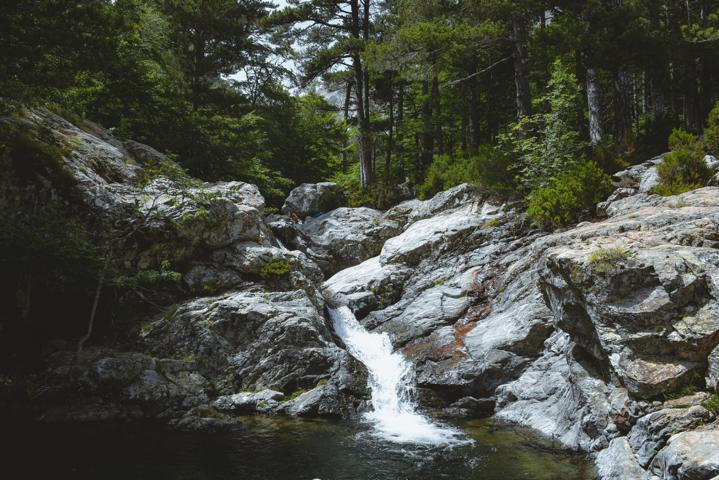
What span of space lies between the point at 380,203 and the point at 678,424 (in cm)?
1925

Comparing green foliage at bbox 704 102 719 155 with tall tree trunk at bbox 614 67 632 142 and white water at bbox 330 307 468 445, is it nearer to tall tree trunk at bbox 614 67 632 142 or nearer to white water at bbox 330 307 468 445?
tall tree trunk at bbox 614 67 632 142

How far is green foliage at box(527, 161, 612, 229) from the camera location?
13.7 m

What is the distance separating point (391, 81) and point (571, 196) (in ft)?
53.6

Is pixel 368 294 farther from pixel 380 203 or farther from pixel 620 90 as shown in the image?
pixel 620 90

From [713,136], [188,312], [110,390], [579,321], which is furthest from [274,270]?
[713,136]

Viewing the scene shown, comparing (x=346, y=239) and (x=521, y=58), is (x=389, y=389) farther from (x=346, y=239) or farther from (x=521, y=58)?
(x=521, y=58)

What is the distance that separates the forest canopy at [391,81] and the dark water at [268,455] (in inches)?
265

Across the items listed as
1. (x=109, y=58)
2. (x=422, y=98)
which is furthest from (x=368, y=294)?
(x=422, y=98)

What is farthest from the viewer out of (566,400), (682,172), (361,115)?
(361,115)

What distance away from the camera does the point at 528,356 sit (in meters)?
10.9

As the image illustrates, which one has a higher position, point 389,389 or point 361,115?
point 361,115

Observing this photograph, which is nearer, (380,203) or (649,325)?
(649,325)

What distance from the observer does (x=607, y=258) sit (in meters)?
7.16

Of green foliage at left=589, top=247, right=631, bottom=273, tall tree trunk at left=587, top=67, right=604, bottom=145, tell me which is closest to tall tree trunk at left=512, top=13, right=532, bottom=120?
tall tree trunk at left=587, top=67, right=604, bottom=145
